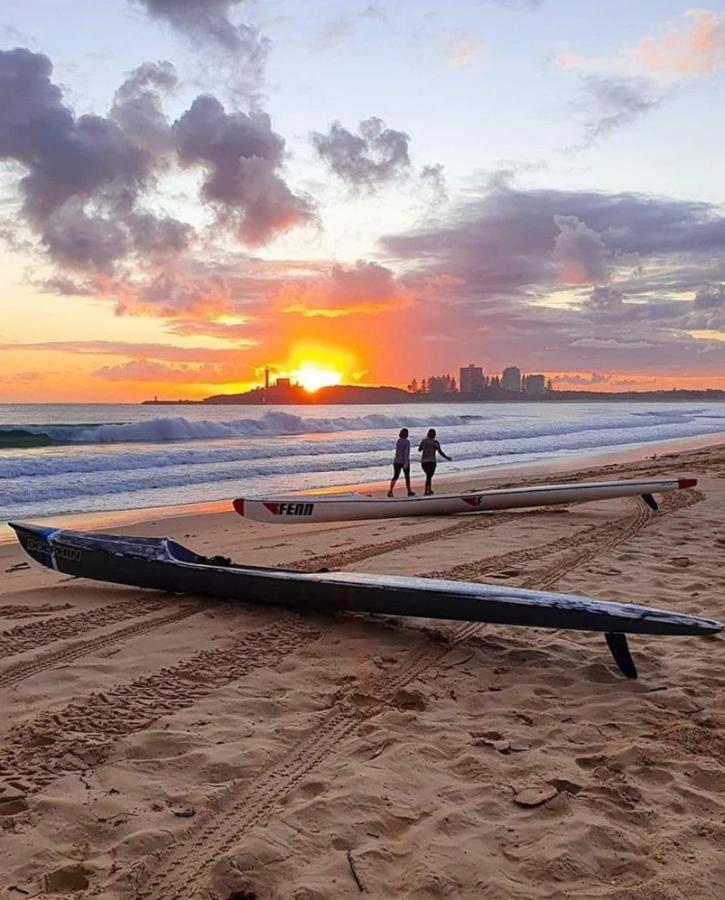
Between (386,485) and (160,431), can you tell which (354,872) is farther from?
(160,431)

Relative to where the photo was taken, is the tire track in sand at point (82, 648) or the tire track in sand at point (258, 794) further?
the tire track in sand at point (82, 648)

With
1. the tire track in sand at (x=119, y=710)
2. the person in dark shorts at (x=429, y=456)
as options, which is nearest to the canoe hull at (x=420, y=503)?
the person in dark shorts at (x=429, y=456)

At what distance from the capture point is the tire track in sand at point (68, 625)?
4695 mm

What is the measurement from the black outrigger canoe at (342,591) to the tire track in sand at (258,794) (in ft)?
1.16

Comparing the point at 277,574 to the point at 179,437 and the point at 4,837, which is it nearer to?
the point at 4,837

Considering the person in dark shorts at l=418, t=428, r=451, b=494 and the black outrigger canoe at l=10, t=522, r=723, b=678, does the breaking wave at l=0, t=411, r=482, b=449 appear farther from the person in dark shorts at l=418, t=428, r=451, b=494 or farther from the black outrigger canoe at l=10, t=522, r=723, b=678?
the black outrigger canoe at l=10, t=522, r=723, b=678

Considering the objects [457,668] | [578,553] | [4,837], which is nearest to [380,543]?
[578,553]

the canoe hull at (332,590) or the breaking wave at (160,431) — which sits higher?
the breaking wave at (160,431)

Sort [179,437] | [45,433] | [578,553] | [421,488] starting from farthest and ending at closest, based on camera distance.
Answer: [179,437], [45,433], [421,488], [578,553]

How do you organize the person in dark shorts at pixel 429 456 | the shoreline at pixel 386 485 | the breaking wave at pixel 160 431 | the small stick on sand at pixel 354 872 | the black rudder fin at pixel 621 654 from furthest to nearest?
the breaking wave at pixel 160 431
the person in dark shorts at pixel 429 456
the shoreline at pixel 386 485
the black rudder fin at pixel 621 654
the small stick on sand at pixel 354 872

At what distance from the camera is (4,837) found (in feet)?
8.66

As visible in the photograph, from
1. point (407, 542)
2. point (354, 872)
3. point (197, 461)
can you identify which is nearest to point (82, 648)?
point (354, 872)

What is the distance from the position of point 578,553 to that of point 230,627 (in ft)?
12.9

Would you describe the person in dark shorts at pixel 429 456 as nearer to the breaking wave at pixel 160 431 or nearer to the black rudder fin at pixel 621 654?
the black rudder fin at pixel 621 654
